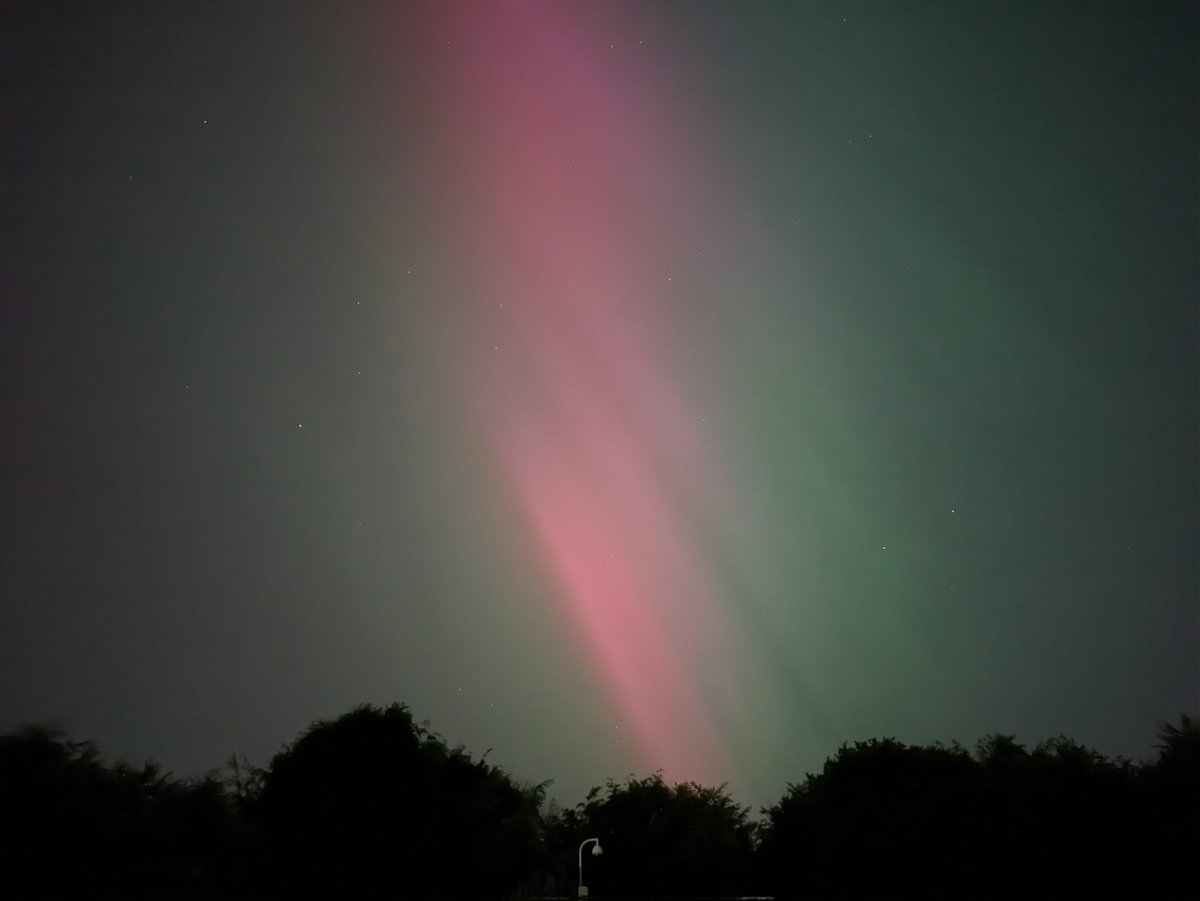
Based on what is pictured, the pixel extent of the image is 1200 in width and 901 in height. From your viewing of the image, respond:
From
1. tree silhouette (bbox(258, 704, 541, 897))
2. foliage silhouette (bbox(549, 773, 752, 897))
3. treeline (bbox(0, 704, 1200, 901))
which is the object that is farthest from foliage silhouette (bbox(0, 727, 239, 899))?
foliage silhouette (bbox(549, 773, 752, 897))

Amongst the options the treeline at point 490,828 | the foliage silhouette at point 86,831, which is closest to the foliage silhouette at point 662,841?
the treeline at point 490,828

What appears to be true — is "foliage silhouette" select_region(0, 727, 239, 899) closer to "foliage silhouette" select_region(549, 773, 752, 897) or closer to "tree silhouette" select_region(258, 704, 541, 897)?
"tree silhouette" select_region(258, 704, 541, 897)


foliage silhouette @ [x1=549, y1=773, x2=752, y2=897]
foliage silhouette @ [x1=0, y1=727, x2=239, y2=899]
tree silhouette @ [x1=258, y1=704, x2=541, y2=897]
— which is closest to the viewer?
foliage silhouette @ [x1=0, y1=727, x2=239, y2=899]

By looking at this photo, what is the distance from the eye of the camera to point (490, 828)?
4981 centimetres

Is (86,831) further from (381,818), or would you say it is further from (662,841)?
(662,841)

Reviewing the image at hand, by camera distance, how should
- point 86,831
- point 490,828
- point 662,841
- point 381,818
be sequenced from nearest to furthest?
point 86,831 → point 381,818 → point 490,828 → point 662,841

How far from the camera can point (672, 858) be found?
2309 inches

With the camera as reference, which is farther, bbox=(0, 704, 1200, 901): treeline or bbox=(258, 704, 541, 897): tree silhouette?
bbox=(258, 704, 541, 897): tree silhouette

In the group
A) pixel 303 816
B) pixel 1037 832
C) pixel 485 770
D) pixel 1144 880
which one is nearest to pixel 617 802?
pixel 485 770

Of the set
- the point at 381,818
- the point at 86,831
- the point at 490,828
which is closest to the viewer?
the point at 86,831

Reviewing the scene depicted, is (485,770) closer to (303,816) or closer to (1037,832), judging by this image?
(303,816)

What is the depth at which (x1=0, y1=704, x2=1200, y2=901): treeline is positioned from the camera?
35.2 metres

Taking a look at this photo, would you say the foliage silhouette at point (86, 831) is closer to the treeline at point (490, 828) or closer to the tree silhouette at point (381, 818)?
the treeline at point (490, 828)

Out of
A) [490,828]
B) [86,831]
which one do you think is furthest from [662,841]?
[86,831]
